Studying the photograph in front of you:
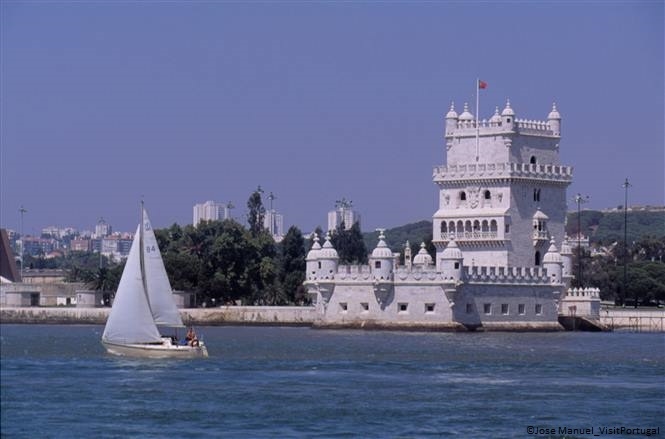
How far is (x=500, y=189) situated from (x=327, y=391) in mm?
52029

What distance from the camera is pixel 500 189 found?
4247 inches

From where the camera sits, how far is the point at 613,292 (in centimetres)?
15375

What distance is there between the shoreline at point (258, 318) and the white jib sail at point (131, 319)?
121 ft

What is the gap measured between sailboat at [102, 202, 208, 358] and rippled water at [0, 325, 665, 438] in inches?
34.3

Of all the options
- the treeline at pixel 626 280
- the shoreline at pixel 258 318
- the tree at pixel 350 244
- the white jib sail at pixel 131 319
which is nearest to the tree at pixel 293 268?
the shoreline at pixel 258 318

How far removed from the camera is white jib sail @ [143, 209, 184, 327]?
68250mm

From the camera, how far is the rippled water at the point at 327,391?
1869 inches

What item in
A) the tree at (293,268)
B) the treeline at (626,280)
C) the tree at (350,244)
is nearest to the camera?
the tree at (293,268)

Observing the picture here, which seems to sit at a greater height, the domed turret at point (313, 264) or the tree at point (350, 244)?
the tree at point (350, 244)

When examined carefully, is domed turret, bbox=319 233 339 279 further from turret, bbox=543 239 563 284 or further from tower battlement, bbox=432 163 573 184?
turret, bbox=543 239 563 284

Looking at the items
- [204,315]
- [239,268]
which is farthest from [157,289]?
[239,268]

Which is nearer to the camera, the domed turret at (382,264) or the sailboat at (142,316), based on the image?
the sailboat at (142,316)

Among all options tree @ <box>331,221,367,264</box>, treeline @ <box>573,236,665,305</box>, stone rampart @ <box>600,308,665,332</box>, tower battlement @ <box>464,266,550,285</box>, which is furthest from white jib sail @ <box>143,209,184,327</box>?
tree @ <box>331,221,367,264</box>

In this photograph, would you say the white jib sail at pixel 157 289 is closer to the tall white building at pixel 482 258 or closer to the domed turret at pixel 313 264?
the tall white building at pixel 482 258
